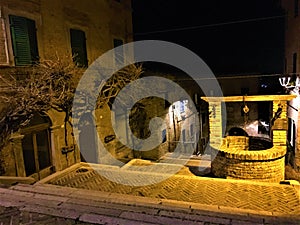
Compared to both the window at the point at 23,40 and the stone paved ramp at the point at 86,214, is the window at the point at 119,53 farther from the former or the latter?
the stone paved ramp at the point at 86,214

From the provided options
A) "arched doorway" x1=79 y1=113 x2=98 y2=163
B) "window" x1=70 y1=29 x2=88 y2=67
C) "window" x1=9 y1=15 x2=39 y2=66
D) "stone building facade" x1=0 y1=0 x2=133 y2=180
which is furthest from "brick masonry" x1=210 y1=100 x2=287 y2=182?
"window" x1=9 y1=15 x2=39 y2=66

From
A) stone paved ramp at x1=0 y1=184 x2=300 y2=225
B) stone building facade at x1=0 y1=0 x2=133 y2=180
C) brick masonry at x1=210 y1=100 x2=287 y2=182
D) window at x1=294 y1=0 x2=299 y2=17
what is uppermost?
window at x1=294 y1=0 x2=299 y2=17

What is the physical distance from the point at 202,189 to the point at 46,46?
6.67 metres

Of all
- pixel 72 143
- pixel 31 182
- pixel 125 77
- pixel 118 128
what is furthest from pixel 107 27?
pixel 31 182

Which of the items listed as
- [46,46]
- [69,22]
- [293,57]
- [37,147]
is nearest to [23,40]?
[46,46]

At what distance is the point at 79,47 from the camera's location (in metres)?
10.3

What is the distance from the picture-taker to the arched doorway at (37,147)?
8.45 meters

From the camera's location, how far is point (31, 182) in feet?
22.5

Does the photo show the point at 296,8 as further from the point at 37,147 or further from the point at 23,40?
the point at 37,147

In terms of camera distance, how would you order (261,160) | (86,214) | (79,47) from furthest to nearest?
(79,47) < (261,160) < (86,214)

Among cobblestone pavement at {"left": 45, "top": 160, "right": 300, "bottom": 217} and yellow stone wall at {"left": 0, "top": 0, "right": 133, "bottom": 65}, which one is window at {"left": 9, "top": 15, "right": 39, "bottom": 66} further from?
cobblestone pavement at {"left": 45, "top": 160, "right": 300, "bottom": 217}

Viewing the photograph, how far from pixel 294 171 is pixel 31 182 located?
10.3 m

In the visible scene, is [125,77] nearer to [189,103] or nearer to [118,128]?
[118,128]

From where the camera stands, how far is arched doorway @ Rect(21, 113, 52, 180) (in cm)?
845
